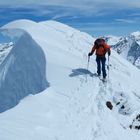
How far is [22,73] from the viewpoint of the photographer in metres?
25.7

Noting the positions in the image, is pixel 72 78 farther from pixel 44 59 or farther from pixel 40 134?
pixel 40 134

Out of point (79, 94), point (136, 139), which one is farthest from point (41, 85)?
point (136, 139)

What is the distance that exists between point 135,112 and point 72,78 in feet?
14.7

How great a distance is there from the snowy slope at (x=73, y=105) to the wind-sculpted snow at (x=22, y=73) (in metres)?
0.61

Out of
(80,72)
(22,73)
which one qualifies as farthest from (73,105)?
(22,73)

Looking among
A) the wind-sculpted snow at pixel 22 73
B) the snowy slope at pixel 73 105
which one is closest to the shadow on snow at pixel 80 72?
the snowy slope at pixel 73 105

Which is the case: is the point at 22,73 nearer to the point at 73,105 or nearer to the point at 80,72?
the point at 80,72

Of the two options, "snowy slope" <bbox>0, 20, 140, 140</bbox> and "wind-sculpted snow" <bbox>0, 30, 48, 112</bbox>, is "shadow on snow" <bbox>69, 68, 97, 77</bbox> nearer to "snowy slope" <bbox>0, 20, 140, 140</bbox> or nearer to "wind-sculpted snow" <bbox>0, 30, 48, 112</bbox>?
"snowy slope" <bbox>0, 20, 140, 140</bbox>

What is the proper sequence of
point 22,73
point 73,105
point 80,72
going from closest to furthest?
point 73,105, point 80,72, point 22,73

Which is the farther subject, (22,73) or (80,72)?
(22,73)

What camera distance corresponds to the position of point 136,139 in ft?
54.3

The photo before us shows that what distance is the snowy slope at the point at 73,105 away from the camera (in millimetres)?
14031

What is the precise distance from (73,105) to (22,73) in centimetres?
879

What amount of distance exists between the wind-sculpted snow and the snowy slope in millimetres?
611
